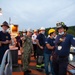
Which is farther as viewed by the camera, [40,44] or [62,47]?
[40,44]

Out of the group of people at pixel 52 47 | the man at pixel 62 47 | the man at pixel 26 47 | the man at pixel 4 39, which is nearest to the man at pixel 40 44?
the group of people at pixel 52 47

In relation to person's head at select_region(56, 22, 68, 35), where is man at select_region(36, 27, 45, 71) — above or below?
below

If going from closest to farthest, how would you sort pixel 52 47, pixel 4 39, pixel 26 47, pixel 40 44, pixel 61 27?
pixel 61 27, pixel 4 39, pixel 52 47, pixel 26 47, pixel 40 44

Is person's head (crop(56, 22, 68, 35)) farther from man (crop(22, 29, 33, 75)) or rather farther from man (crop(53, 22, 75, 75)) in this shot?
man (crop(22, 29, 33, 75))

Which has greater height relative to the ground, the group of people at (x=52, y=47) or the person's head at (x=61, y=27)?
the person's head at (x=61, y=27)

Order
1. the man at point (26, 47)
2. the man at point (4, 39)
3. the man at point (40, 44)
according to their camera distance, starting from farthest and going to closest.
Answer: the man at point (40, 44), the man at point (26, 47), the man at point (4, 39)

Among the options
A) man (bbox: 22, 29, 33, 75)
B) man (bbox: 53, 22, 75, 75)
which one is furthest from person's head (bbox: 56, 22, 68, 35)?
man (bbox: 22, 29, 33, 75)

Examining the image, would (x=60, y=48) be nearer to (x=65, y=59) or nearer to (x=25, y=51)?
(x=65, y=59)

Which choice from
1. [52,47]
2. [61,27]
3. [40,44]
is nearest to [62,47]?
[61,27]

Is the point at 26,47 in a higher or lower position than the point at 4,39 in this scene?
lower

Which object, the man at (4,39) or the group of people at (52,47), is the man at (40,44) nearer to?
the group of people at (52,47)

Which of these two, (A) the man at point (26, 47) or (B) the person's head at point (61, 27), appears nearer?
(B) the person's head at point (61, 27)

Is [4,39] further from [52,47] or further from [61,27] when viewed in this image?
[61,27]

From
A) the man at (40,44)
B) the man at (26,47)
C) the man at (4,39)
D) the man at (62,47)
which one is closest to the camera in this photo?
the man at (62,47)
